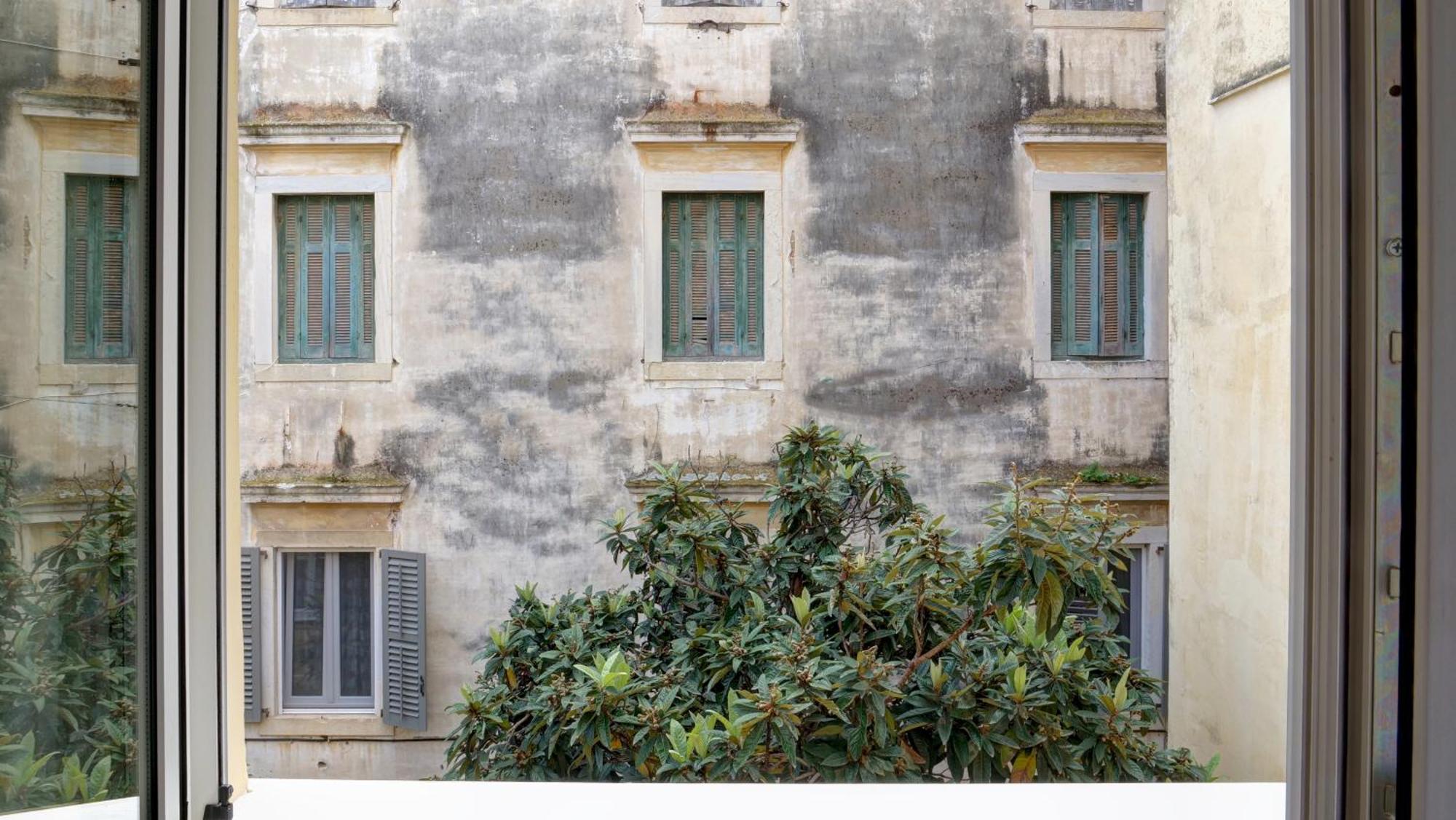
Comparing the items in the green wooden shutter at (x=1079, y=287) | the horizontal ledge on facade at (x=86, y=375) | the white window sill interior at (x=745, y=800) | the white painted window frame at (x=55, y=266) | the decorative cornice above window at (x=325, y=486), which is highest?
the green wooden shutter at (x=1079, y=287)

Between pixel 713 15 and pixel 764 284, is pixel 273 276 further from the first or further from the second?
pixel 713 15

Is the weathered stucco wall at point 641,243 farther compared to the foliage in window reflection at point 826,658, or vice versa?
the weathered stucco wall at point 641,243

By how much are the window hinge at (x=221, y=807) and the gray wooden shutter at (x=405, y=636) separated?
4629 millimetres

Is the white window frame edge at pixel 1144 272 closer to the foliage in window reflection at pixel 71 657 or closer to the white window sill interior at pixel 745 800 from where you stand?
the white window sill interior at pixel 745 800

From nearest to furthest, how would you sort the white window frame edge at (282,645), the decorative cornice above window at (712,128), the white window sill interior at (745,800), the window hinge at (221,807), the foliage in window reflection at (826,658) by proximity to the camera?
the window hinge at (221,807) < the white window sill interior at (745,800) < the foliage in window reflection at (826,658) < the decorative cornice above window at (712,128) < the white window frame edge at (282,645)

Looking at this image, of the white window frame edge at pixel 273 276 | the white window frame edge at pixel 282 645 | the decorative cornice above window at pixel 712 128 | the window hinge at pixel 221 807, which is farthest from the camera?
the white window frame edge at pixel 282 645

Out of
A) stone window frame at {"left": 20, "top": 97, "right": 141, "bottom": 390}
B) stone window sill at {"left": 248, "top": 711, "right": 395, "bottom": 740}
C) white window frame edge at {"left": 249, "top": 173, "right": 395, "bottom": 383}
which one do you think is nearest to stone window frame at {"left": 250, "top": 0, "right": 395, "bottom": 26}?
white window frame edge at {"left": 249, "top": 173, "right": 395, "bottom": 383}

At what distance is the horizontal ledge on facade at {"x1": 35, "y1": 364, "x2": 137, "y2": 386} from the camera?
86cm

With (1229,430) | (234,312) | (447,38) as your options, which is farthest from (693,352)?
(234,312)

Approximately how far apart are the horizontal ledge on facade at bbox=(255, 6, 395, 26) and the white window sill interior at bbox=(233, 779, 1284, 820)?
5.06m

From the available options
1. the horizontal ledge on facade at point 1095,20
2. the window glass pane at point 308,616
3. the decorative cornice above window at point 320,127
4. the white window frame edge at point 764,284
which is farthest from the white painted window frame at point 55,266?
the horizontal ledge on facade at point 1095,20

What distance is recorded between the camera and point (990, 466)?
5.76 metres

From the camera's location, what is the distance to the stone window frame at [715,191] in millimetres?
5680

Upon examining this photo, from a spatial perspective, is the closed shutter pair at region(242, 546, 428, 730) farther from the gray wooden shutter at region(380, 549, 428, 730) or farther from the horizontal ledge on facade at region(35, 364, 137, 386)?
the horizontal ledge on facade at region(35, 364, 137, 386)
